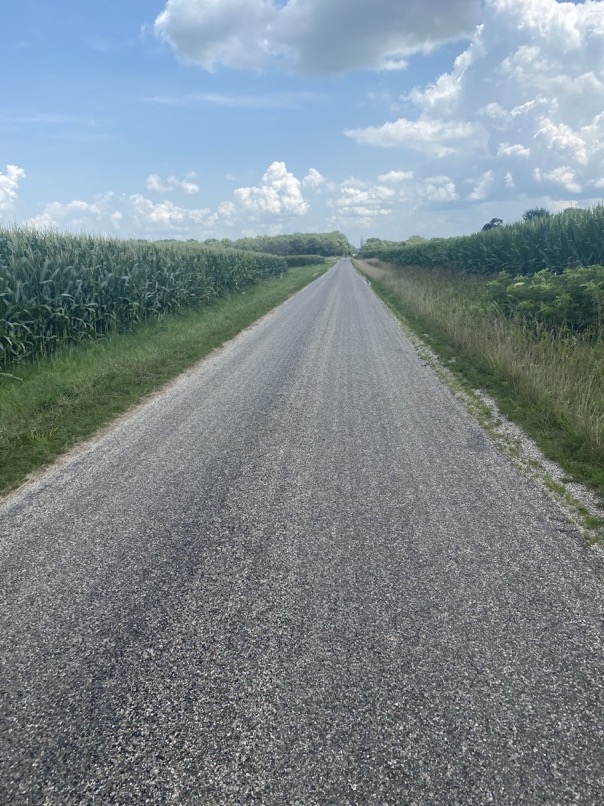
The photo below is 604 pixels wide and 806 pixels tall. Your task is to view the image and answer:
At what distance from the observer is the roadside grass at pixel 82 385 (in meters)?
5.82

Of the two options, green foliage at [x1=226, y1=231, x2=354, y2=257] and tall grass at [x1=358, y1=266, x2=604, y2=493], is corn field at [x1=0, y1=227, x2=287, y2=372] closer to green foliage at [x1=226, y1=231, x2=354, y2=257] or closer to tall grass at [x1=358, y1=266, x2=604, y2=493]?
tall grass at [x1=358, y1=266, x2=604, y2=493]

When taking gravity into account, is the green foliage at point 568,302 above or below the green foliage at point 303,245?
below

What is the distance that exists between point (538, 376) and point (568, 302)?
9.72 ft

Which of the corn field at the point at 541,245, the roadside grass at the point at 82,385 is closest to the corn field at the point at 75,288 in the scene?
the roadside grass at the point at 82,385

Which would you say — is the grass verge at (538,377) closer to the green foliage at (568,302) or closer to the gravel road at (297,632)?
the green foliage at (568,302)

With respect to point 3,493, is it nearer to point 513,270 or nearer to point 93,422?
point 93,422

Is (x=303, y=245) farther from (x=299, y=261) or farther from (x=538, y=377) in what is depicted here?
(x=538, y=377)

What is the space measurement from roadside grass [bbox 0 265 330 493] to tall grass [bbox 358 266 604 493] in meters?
5.62

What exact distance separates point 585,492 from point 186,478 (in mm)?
3797

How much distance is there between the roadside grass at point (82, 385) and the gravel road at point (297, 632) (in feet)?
2.26

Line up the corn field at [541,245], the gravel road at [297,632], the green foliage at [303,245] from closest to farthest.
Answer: the gravel road at [297,632], the corn field at [541,245], the green foliage at [303,245]

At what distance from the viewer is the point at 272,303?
2325 cm

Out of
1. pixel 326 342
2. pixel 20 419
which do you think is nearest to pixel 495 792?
pixel 20 419

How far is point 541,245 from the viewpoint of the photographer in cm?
1702
